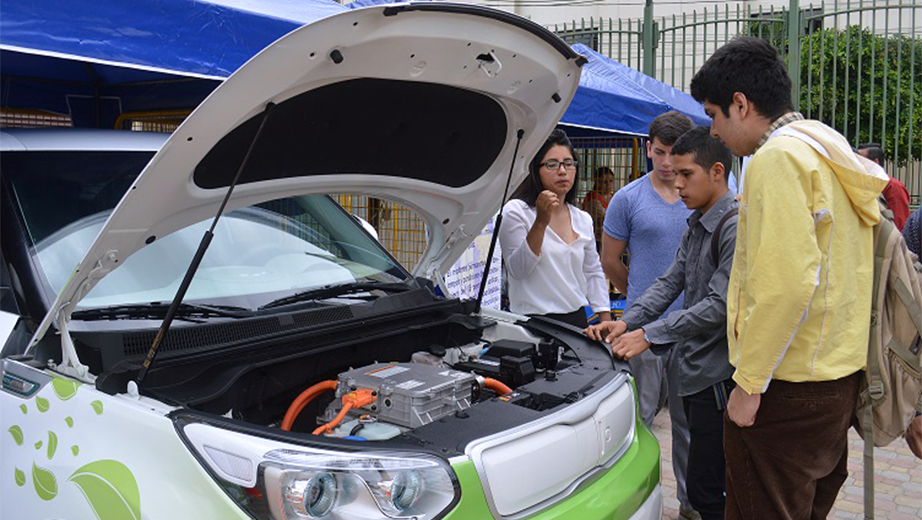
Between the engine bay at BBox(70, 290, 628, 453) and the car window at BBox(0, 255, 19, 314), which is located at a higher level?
the car window at BBox(0, 255, 19, 314)

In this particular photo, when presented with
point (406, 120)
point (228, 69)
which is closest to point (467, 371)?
point (406, 120)

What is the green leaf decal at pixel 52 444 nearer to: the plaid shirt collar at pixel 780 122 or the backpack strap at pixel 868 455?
the plaid shirt collar at pixel 780 122

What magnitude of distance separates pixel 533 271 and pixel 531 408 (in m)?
1.88

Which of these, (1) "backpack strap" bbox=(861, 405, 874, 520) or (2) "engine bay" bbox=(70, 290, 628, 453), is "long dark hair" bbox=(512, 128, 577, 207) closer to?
(2) "engine bay" bbox=(70, 290, 628, 453)

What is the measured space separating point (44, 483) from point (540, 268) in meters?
2.78

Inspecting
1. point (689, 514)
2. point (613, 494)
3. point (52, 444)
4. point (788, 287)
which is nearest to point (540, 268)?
point (689, 514)

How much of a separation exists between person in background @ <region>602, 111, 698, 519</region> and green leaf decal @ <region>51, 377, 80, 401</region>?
283 centimetres

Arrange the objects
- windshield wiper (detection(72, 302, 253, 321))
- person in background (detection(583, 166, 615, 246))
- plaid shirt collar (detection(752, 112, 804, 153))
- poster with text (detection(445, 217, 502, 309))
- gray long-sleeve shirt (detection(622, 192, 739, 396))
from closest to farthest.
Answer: windshield wiper (detection(72, 302, 253, 321)), plaid shirt collar (detection(752, 112, 804, 153)), gray long-sleeve shirt (detection(622, 192, 739, 396)), poster with text (detection(445, 217, 502, 309)), person in background (detection(583, 166, 615, 246))

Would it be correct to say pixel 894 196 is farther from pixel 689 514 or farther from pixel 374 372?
pixel 374 372

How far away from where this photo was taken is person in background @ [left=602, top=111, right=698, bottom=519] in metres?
4.23

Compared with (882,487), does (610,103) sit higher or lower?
higher

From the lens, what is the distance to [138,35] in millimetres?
3754

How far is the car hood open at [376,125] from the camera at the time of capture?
2.22 m

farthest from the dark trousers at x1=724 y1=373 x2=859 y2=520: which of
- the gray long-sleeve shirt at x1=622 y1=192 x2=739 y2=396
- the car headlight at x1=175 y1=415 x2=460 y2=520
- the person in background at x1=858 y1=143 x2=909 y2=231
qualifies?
the person in background at x1=858 y1=143 x2=909 y2=231
